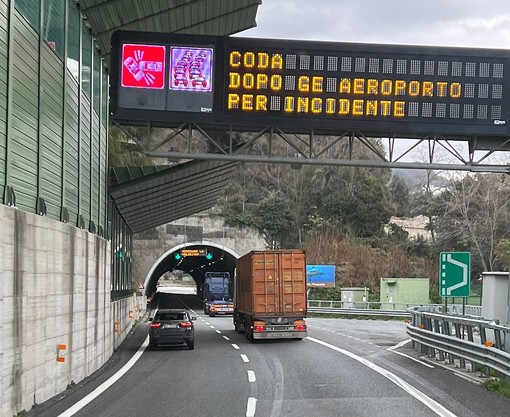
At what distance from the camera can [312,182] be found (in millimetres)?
72250

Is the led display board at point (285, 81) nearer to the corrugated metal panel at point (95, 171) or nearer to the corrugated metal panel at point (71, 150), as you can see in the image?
the corrugated metal panel at point (71, 150)

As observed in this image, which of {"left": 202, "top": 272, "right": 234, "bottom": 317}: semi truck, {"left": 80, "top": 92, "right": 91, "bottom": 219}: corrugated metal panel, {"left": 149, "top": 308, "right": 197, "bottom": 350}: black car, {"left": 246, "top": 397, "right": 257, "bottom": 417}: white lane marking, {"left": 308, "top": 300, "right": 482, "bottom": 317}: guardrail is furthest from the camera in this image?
{"left": 202, "top": 272, "right": 234, "bottom": 317}: semi truck

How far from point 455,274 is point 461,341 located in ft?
7.27

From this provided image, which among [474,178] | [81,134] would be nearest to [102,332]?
[81,134]

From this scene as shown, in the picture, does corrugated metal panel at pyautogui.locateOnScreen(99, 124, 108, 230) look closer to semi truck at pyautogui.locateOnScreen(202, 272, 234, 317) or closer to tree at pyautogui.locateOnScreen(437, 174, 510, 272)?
semi truck at pyautogui.locateOnScreen(202, 272, 234, 317)

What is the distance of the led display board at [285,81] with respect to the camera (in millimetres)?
17688

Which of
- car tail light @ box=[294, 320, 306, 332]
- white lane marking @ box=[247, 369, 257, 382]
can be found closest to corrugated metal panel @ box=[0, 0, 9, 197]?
white lane marking @ box=[247, 369, 257, 382]

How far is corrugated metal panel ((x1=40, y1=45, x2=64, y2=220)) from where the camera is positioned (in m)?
13.0

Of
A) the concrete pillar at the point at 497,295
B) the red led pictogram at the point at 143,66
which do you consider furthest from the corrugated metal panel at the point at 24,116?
the concrete pillar at the point at 497,295

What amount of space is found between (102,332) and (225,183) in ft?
61.5

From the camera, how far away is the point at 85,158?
58.6 feet

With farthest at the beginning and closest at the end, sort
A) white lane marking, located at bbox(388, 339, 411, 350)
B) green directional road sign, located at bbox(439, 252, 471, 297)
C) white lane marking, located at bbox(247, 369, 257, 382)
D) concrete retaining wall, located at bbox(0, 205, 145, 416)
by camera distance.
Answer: white lane marking, located at bbox(388, 339, 411, 350) < green directional road sign, located at bbox(439, 252, 471, 297) < white lane marking, located at bbox(247, 369, 257, 382) < concrete retaining wall, located at bbox(0, 205, 145, 416)

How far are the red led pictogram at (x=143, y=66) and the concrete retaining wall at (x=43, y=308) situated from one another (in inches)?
164

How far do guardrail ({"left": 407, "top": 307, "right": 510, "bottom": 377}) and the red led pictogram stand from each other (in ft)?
31.7
